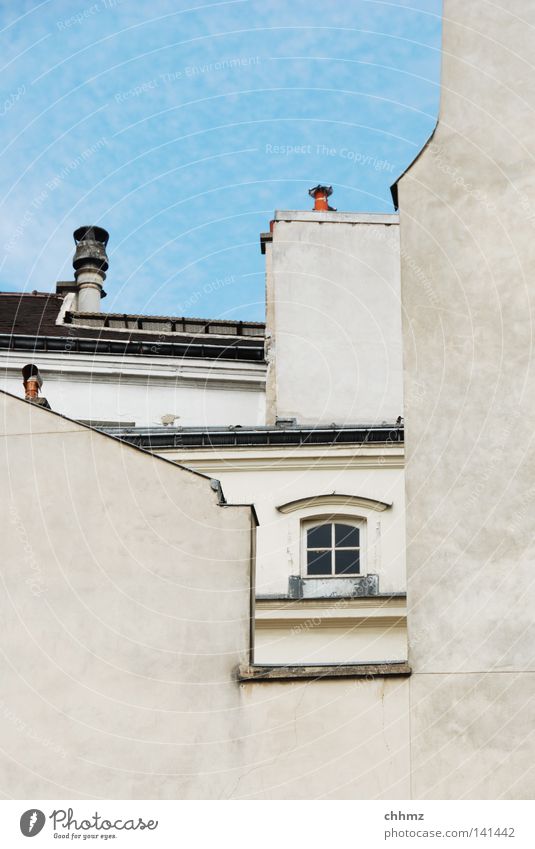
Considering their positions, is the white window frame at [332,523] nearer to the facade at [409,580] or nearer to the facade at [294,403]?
the facade at [294,403]

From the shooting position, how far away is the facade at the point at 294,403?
25.9 m

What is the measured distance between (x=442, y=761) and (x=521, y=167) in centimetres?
605

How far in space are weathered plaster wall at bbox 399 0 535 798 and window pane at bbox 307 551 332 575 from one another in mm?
9228

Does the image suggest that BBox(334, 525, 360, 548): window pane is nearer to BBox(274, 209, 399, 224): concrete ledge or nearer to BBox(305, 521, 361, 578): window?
BBox(305, 521, 361, 578): window

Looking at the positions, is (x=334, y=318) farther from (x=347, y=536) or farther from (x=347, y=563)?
(x=347, y=563)

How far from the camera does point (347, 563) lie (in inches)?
1045

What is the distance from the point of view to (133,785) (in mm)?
16047

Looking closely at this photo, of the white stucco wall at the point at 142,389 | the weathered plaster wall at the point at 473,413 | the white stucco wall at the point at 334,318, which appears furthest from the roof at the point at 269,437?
the weathered plaster wall at the point at 473,413

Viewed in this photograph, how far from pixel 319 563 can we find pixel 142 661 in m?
10.2

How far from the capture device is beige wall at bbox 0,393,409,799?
1602cm

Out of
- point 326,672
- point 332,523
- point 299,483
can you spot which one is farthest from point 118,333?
point 326,672

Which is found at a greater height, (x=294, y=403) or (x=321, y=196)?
(x=321, y=196)

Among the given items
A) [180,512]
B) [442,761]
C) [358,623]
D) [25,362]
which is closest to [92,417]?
[25,362]
